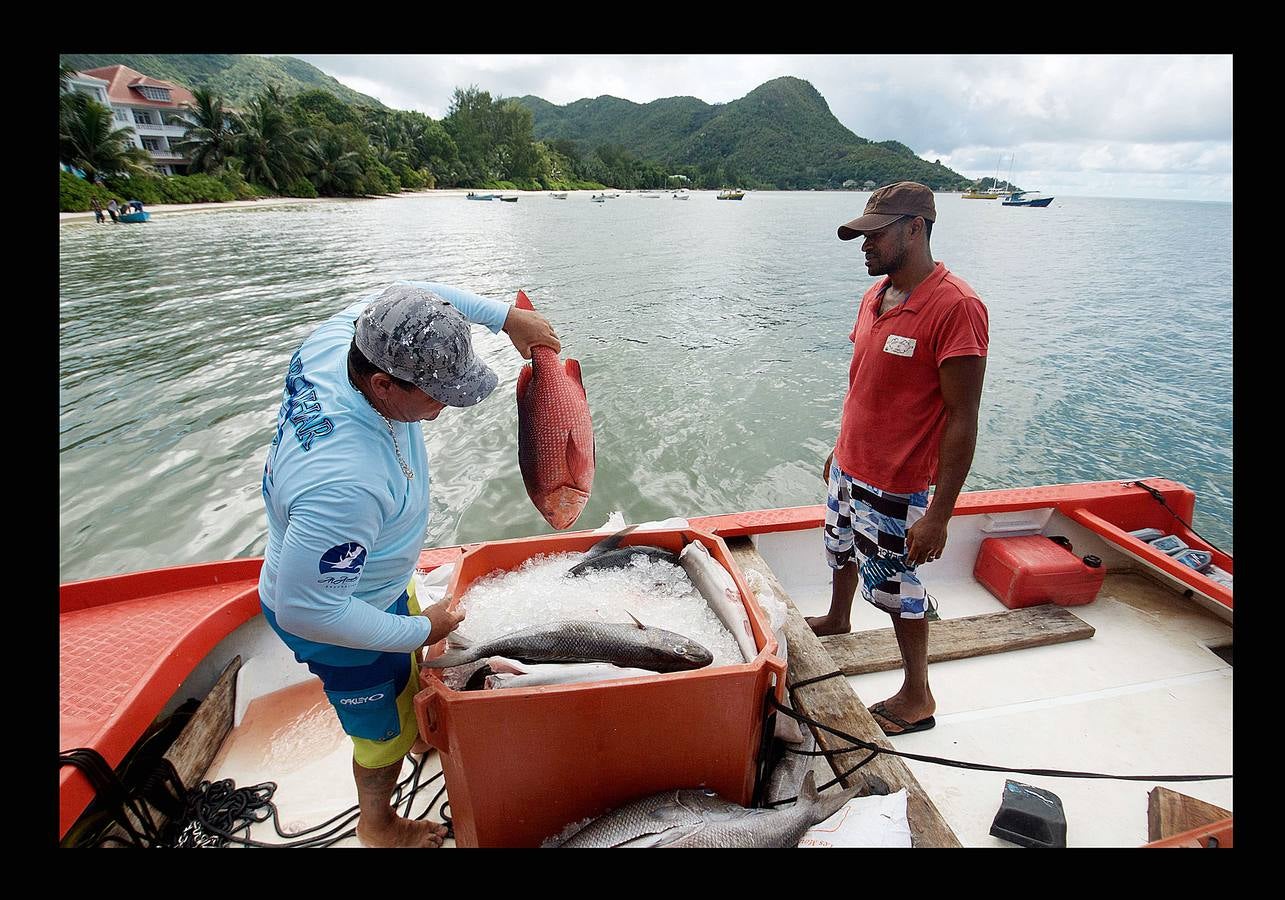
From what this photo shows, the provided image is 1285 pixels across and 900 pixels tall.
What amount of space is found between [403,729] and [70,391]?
11.8m

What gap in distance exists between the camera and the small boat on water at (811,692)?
198 cm

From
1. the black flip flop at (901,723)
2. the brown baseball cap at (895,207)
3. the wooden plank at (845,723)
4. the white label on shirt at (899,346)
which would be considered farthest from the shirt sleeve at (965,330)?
the black flip flop at (901,723)

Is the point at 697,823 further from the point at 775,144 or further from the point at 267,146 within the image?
the point at 775,144

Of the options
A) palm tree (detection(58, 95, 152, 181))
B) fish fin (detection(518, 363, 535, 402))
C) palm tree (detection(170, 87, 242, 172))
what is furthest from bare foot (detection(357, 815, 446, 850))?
palm tree (detection(170, 87, 242, 172))

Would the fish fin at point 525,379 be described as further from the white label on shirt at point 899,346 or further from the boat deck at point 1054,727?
the boat deck at point 1054,727

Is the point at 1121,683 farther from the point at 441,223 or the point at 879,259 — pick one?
the point at 441,223

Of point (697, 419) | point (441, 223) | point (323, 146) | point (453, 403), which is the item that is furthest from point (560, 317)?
point (323, 146)

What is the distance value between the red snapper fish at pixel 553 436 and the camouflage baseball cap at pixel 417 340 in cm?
40

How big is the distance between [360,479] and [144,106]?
8407 cm

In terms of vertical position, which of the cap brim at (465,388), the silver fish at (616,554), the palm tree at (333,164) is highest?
the palm tree at (333,164)

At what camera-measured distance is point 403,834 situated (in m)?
2.38
